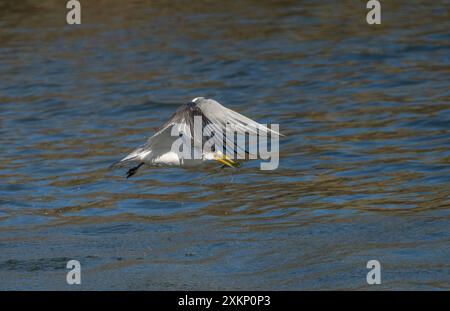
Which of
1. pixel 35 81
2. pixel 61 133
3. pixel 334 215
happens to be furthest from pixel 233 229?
pixel 35 81

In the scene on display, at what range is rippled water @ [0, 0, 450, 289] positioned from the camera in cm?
815

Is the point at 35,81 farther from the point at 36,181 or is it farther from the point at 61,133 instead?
the point at 36,181

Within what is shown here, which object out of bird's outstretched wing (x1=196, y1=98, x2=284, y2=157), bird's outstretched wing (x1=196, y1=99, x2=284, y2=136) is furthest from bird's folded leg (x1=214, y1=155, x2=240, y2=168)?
bird's outstretched wing (x1=196, y1=99, x2=284, y2=136)

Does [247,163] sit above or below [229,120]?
below

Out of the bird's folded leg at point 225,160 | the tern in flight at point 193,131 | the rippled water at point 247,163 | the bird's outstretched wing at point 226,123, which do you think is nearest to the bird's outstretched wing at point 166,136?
the tern in flight at point 193,131

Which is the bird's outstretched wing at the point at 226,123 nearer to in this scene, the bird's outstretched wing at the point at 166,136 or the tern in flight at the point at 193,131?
the tern in flight at the point at 193,131

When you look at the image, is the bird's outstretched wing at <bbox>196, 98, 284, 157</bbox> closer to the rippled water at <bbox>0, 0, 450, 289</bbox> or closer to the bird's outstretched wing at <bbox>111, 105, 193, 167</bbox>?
the bird's outstretched wing at <bbox>111, 105, 193, 167</bbox>

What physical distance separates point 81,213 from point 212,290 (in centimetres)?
287

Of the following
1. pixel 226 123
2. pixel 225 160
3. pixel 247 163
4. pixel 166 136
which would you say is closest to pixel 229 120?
pixel 226 123

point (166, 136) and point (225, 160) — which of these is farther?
point (166, 136)

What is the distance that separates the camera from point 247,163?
37.2 ft

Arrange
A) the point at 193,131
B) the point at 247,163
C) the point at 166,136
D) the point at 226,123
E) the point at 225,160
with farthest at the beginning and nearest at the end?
the point at 247,163, the point at 166,136, the point at 225,160, the point at 193,131, the point at 226,123

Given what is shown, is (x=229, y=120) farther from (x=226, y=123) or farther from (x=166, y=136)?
(x=166, y=136)

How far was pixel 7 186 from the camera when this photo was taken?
11.0m
